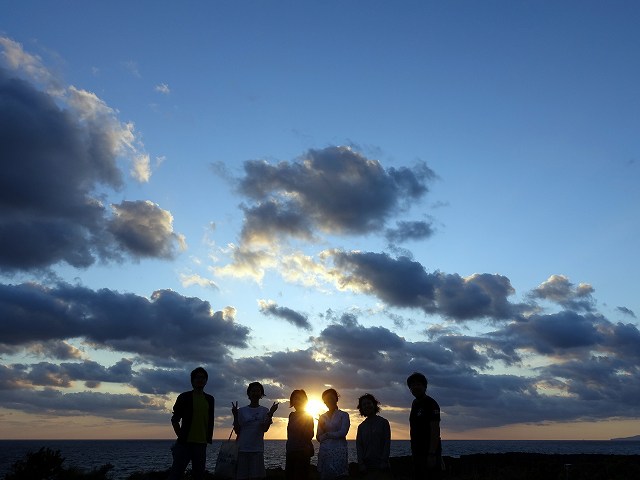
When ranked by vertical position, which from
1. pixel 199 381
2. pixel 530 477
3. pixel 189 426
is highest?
pixel 199 381

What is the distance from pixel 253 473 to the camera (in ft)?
29.4

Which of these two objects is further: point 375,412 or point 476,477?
point 476,477

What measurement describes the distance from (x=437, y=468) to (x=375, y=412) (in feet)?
4.13

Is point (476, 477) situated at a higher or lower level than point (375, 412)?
lower

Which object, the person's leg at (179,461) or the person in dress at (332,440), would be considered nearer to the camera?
the person in dress at (332,440)

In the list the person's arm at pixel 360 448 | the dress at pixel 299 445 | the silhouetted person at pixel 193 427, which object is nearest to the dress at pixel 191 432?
the silhouetted person at pixel 193 427

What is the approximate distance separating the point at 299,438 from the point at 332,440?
0.90 metres

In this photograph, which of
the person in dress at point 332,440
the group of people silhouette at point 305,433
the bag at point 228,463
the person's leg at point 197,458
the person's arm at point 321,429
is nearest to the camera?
the group of people silhouette at point 305,433

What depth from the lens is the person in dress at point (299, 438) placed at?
8.82 meters

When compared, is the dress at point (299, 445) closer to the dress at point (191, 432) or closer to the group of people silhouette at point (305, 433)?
the group of people silhouette at point (305, 433)

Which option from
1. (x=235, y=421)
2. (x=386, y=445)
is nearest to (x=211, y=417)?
(x=235, y=421)

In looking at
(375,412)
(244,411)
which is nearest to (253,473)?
(244,411)

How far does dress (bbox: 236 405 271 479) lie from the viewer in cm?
895

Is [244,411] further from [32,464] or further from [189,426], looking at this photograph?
[32,464]
